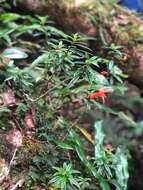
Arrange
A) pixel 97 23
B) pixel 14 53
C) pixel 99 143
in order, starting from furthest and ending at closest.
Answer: pixel 97 23, pixel 14 53, pixel 99 143

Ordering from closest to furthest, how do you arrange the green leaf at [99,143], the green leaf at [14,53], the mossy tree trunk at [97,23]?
1. the green leaf at [99,143]
2. the green leaf at [14,53]
3. the mossy tree trunk at [97,23]

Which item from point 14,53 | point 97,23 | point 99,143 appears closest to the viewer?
point 99,143

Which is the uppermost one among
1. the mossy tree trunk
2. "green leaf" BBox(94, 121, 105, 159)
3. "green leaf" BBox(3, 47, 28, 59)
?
the mossy tree trunk

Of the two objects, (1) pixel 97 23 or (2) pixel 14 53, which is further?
(1) pixel 97 23

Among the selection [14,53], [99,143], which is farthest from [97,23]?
[99,143]

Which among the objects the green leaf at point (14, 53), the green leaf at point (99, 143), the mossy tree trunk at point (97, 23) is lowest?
the green leaf at point (99, 143)

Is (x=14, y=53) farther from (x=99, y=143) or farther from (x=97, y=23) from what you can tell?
(x=99, y=143)

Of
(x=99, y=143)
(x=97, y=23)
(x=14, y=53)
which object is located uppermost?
(x=97, y=23)

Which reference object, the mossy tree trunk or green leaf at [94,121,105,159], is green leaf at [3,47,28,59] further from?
green leaf at [94,121,105,159]

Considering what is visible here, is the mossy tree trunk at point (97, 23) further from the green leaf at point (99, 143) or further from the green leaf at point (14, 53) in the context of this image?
the green leaf at point (99, 143)

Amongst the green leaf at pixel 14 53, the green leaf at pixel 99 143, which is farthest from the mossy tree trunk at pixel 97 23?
the green leaf at pixel 99 143

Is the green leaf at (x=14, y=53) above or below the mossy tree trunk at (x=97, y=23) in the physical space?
below

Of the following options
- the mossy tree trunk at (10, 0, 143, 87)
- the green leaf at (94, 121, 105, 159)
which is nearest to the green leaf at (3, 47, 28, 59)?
the mossy tree trunk at (10, 0, 143, 87)
